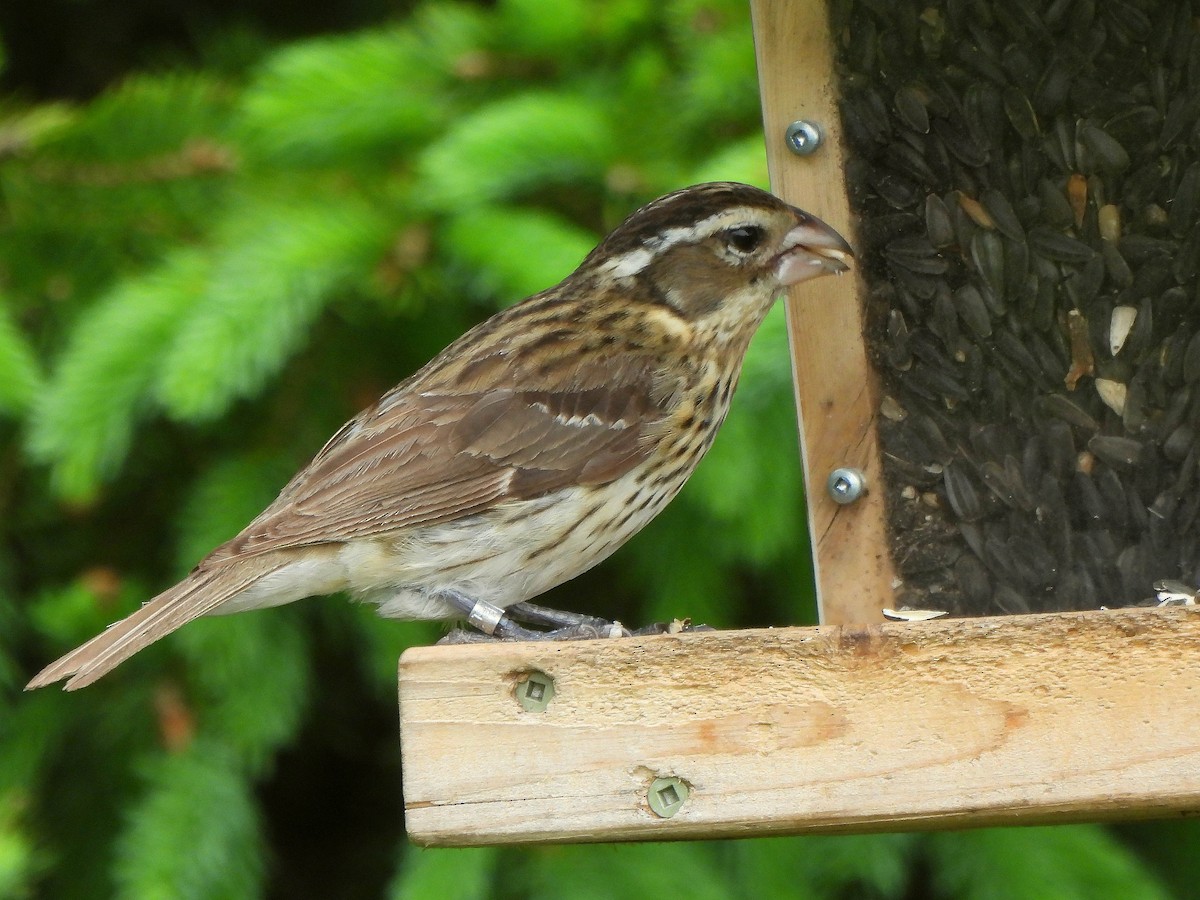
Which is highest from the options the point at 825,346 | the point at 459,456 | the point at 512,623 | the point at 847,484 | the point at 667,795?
the point at 825,346

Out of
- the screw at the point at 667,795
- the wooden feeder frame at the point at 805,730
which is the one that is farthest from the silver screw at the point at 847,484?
the screw at the point at 667,795

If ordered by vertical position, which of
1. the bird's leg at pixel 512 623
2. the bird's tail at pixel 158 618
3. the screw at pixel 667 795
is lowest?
the screw at pixel 667 795

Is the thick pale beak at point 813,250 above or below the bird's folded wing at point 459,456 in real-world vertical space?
above

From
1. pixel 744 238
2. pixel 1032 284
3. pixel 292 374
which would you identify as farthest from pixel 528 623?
pixel 1032 284

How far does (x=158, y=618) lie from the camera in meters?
2.86

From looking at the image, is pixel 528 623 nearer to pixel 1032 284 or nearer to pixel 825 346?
pixel 825 346

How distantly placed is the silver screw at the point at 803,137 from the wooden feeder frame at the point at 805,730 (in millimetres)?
1109

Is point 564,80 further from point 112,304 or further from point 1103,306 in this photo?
point 1103,306

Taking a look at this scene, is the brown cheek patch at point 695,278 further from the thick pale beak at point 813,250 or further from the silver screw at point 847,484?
the silver screw at point 847,484

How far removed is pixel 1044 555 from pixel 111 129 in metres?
2.25

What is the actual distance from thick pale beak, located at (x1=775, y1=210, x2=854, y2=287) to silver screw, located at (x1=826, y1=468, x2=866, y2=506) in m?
0.36

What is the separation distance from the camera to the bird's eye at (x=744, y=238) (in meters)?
3.02

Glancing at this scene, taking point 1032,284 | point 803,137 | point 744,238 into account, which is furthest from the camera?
point 744,238

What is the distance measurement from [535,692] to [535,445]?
0.94 metres
